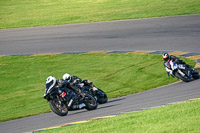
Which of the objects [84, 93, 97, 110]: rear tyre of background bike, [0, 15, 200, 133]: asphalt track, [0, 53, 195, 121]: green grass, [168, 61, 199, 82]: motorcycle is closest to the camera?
[84, 93, 97, 110]: rear tyre of background bike

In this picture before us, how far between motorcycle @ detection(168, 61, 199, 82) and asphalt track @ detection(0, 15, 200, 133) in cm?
31

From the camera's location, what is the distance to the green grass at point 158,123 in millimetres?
8672

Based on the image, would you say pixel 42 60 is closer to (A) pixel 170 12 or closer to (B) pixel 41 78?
(B) pixel 41 78

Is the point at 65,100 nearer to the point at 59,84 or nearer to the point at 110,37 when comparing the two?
the point at 59,84

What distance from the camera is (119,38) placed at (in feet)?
100

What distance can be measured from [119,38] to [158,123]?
21.4m

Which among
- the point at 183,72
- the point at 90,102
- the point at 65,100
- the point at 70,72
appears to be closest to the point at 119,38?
the point at 70,72

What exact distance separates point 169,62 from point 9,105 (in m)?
5.73

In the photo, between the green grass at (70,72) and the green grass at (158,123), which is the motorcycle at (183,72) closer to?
the green grass at (70,72)

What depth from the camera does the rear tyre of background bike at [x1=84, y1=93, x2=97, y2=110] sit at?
15.7 meters

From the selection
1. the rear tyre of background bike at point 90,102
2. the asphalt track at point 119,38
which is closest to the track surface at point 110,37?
the asphalt track at point 119,38

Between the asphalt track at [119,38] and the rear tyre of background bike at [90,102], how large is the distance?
26.3 inches

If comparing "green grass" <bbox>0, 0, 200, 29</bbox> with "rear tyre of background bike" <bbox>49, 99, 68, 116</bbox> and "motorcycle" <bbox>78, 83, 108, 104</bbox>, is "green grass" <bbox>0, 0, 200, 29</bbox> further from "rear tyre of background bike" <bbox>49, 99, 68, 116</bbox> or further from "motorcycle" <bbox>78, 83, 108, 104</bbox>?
"rear tyre of background bike" <bbox>49, 99, 68, 116</bbox>

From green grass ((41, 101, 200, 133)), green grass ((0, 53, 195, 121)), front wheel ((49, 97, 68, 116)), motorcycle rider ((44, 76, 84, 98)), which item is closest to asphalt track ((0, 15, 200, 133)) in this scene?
motorcycle rider ((44, 76, 84, 98))
